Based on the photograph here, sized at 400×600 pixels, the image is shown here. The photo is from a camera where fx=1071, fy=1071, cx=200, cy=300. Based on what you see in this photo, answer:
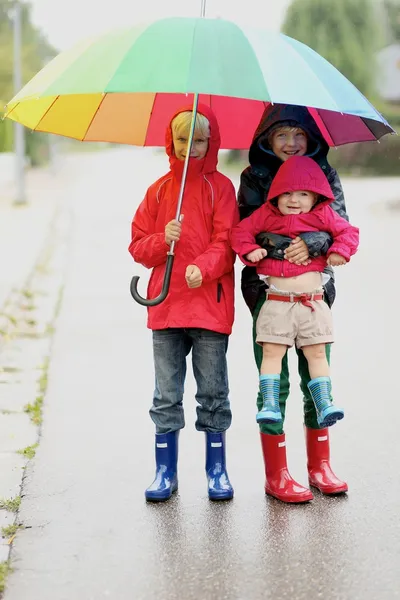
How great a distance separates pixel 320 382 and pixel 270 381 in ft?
0.73

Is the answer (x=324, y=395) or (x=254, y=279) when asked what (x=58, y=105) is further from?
(x=324, y=395)

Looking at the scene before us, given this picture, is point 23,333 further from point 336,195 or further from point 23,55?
point 23,55

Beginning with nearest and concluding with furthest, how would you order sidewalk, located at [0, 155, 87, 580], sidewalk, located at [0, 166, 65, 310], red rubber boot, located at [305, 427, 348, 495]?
red rubber boot, located at [305, 427, 348, 495] → sidewalk, located at [0, 155, 87, 580] → sidewalk, located at [0, 166, 65, 310]

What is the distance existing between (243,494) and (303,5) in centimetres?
5746

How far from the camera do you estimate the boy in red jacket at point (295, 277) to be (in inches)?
180

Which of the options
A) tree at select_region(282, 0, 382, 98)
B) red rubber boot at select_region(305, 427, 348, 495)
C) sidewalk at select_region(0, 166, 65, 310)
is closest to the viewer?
red rubber boot at select_region(305, 427, 348, 495)

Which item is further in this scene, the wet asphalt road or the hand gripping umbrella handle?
the hand gripping umbrella handle

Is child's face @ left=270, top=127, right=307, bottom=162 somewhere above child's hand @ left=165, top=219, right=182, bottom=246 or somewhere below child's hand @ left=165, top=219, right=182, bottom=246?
above

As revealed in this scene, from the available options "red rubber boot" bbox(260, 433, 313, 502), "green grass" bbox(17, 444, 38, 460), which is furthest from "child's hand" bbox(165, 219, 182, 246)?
"green grass" bbox(17, 444, 38, 460)

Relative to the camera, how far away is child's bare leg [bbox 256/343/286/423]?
4580 mm

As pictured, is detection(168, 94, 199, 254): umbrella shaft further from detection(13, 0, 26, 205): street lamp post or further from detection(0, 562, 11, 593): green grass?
detection(13, 0, 26, 205): street lamp post

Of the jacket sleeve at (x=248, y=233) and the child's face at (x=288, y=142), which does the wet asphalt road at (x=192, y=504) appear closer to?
the jacket sleeve at (x=248, y=233)

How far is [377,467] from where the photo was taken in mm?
5352

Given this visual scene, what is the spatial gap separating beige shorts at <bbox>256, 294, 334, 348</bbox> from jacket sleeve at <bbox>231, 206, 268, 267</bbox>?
0.23m
